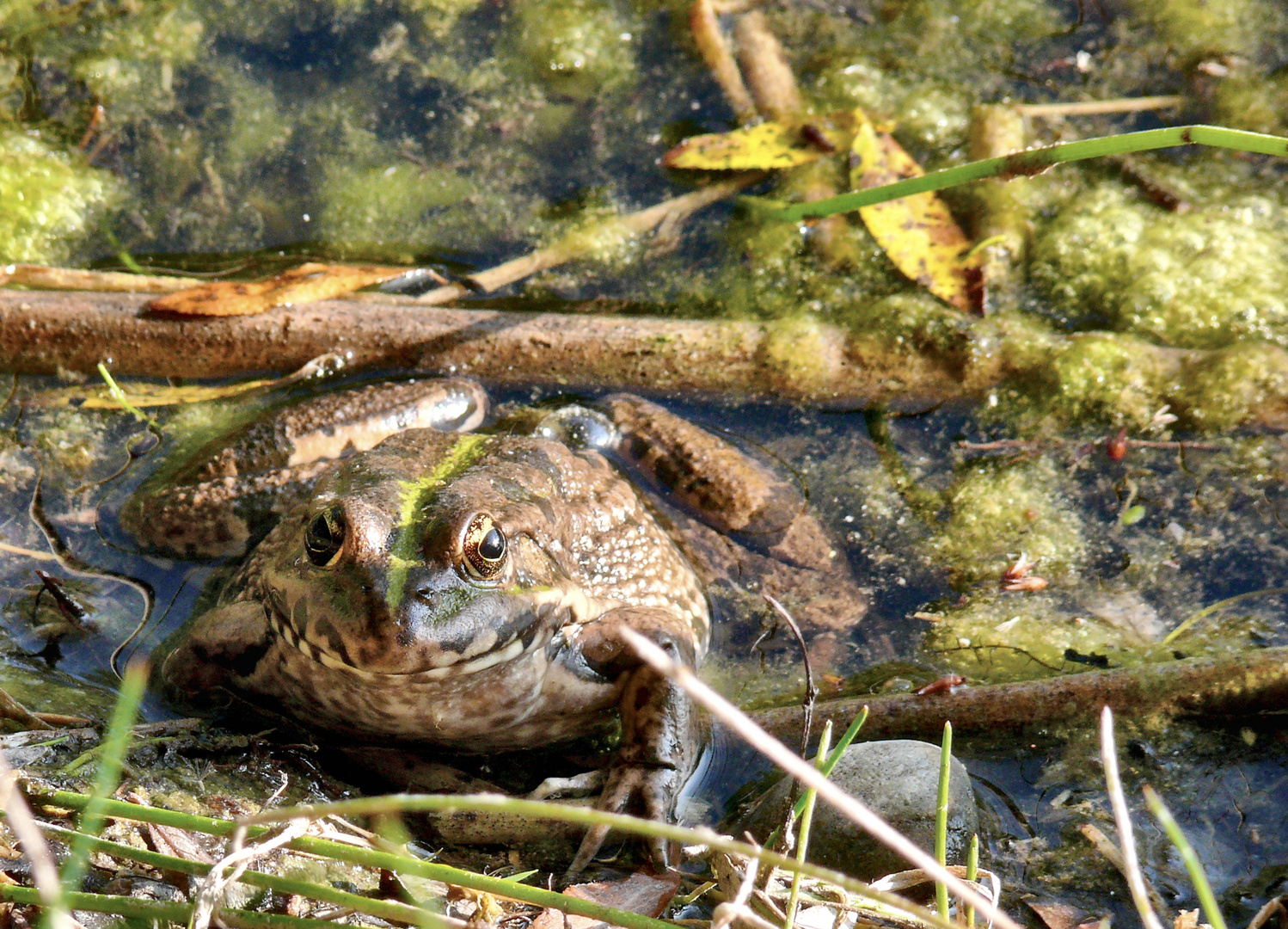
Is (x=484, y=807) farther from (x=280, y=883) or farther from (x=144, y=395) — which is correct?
(x=144, y=395)

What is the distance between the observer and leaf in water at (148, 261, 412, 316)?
298 cm

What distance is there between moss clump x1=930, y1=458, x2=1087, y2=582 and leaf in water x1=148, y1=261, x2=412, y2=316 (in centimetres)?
191

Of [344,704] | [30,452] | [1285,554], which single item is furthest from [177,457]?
[1285,554]

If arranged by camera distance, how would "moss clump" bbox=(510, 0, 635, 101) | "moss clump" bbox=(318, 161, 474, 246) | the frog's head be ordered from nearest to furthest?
the frog's head
"moss clump" bbox=(318, 161, 474, 246)
"moss clump" bbox=(510, 0, 635, 101)

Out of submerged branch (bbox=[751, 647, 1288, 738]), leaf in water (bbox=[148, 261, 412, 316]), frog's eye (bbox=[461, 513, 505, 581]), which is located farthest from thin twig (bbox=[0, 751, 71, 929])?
leaf in water (bbox=[148, 261, 412, 316])

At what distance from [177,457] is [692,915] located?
6.38 feet

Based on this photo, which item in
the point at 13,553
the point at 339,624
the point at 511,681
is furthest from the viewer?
the point at 13,553

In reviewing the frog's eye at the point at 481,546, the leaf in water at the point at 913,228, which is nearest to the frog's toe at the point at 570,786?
the frog's eye at the point at 481,546

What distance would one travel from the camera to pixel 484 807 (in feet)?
4.45

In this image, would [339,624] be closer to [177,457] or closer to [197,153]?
[177,457]

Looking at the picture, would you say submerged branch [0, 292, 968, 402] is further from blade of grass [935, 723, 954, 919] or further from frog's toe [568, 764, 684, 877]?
blade of grass [935, 723, 954, 919]

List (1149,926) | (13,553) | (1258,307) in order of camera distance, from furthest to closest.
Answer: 1. (1258,307)
2. (13,553)
3. (1149,926)

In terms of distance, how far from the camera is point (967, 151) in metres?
3.49

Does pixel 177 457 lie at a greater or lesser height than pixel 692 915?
greater
